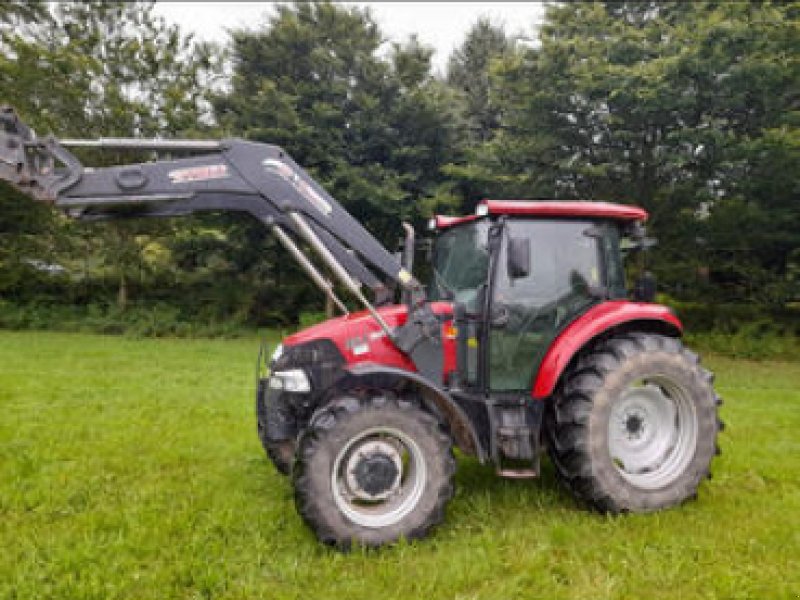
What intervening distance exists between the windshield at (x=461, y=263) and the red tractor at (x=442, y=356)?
16 millimetres

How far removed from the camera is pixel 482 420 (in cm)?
359

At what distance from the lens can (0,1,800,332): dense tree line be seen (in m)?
11.6

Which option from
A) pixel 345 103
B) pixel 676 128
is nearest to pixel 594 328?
pixel 676 128

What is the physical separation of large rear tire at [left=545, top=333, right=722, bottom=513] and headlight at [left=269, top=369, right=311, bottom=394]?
164 cm

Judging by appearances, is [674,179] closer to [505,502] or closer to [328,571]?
[505,502]

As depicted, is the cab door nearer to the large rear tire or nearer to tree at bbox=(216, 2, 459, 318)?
the large rear tire

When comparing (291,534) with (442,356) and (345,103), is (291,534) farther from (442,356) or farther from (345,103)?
(345,103)

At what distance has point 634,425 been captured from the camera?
3818mm

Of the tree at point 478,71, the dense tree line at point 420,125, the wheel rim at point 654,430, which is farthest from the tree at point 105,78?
the wheel rim at point 654,430

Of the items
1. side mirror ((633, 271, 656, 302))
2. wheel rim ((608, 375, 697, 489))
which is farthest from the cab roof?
wheel rim ((608, 375, 697, 489))

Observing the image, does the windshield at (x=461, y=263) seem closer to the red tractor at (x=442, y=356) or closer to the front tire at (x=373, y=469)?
the red tractor at (x=442, y=356)

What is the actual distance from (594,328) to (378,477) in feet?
5.55

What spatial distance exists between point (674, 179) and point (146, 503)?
44.2 ft

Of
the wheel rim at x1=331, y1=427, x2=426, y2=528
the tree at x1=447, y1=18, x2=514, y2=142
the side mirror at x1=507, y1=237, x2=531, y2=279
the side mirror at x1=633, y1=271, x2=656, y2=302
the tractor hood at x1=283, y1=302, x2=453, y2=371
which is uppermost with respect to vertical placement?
the tree at x1=447, y1=18, x2=514, y2=142
